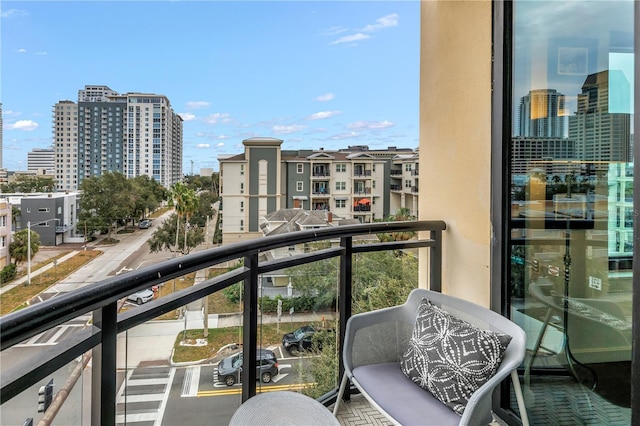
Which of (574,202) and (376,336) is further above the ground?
(574,202)

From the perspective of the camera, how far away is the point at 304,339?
1.97m

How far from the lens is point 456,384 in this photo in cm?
142

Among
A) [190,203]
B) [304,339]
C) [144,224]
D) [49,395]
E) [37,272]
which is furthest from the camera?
[190,203]

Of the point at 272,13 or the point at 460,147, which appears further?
the point at 272,13

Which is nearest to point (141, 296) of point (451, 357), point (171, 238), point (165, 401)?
point (165, 401)

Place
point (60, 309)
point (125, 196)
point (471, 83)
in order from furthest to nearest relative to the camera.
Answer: point (125, 196)
point (471, 83)
point (60, 309)

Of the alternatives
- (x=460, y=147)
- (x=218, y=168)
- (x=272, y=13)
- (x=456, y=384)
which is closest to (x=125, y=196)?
(x=218, y=168)

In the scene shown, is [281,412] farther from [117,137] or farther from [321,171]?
[117,137]

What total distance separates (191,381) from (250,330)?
316 mm

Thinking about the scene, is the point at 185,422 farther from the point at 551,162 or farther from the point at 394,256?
the point at 551,162

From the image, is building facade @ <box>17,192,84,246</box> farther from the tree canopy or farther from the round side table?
the round side table

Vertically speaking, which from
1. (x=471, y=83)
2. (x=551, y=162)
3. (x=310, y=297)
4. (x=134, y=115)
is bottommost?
(x=310, y=297)

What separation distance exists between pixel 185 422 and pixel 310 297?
85 cm

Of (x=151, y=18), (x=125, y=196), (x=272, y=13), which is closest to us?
(x=125, y=196)
